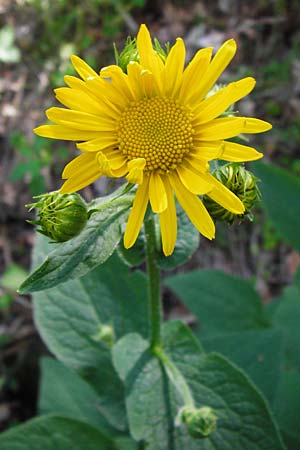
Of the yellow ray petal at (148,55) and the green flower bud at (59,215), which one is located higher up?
the yellow ray petal at (148,55)

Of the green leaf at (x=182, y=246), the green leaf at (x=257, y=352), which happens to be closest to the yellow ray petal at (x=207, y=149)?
the green leaf at (x=182, y=246)

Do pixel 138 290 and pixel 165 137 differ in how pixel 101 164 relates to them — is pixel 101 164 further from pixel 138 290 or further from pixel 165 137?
pixel 138 290

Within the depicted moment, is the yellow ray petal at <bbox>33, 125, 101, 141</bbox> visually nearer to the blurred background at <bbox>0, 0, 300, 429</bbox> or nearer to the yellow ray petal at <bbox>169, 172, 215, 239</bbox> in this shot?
the yellow ray petal at <bbox>169, 172, 215, 239</bbox>

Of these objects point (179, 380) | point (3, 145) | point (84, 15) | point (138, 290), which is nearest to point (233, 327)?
point (138, 290)

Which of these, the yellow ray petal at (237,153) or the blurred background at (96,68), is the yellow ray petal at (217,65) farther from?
the blurred background at (96,68)

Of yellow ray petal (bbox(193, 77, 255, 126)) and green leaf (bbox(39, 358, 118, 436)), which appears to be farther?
green leaf (bbox(39, 358, 118, 436))

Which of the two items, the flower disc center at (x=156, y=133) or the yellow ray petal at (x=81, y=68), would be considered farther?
the flower disc center at (x=156, y=133)

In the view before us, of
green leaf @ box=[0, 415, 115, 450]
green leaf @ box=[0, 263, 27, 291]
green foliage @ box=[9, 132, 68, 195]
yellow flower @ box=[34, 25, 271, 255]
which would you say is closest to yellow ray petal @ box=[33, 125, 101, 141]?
yellow flower @ box=[34, 25, 271, 255]
